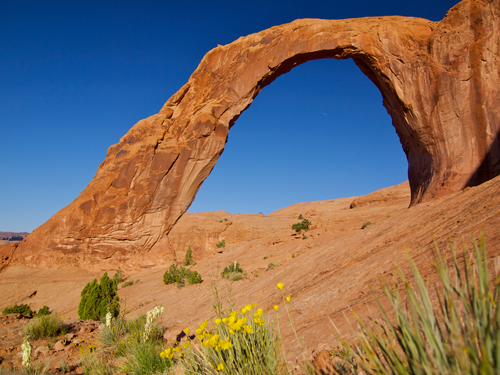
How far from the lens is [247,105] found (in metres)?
17.0

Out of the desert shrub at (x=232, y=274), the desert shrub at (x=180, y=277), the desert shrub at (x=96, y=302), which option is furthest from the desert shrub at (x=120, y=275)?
the desert shrub at (x=232, y=274)

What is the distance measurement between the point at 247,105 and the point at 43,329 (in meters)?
13.8

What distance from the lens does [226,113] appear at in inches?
655

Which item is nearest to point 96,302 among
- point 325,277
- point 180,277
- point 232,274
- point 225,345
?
point 180,277

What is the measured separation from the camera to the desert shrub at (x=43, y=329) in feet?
20.3

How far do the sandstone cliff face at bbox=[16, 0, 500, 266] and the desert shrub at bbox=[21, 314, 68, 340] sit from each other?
31.8 feet

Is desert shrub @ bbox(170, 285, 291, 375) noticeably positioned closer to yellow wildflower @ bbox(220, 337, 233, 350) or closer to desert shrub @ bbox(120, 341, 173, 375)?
yellow wildflower @ bbox(220, 337, 233, 350)

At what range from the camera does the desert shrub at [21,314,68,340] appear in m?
6.19

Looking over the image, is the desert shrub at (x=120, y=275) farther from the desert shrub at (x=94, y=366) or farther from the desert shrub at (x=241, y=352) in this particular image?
the desert shrub at (x=241, y=352)

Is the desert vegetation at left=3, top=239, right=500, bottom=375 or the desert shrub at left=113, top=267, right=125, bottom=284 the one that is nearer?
the desert vegetation at left=3, top=239, right=500, bottom=375

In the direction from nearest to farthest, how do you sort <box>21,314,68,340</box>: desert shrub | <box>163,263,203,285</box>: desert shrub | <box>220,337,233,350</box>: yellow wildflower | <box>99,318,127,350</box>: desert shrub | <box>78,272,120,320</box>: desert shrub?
<box>220,337,233,350</box>: yellow wildflower < <box>99,318,127,350</box>: desert shrub < <box>21,314,68,340</box>: desert shrub < <box>78,272,120,320</box>: desert shrub < <box>163,263,203,285</box>: desert shrub

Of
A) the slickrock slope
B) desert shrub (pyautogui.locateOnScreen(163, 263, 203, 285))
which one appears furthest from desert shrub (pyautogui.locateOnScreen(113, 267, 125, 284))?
desert shrub (pyautogui.locateOnScreen(163, 263, 203, 285))

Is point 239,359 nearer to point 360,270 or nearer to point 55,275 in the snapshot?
point 360,270

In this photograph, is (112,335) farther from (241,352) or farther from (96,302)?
(241,352)
